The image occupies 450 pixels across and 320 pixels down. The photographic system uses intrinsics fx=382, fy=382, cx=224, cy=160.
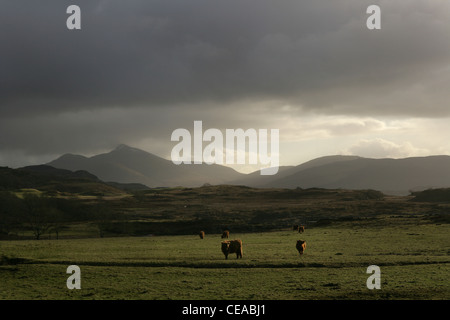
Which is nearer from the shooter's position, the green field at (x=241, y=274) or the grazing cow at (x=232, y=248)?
the green field at (x=241, y=274)

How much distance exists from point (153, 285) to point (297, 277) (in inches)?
464

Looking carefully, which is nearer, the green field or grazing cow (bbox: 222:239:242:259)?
the green field

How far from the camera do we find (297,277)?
104 ft

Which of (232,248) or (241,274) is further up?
(232,248)

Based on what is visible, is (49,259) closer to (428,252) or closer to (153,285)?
(153,285)

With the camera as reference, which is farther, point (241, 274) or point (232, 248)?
point (232, 248)

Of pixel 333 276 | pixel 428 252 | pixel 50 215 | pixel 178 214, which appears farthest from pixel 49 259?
pixel 178 214
